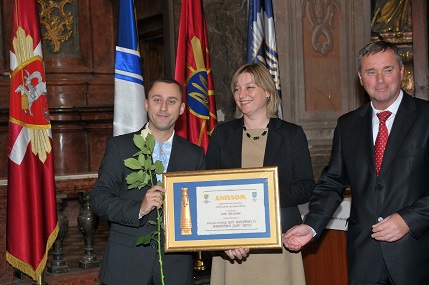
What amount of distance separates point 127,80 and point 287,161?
2203 mm

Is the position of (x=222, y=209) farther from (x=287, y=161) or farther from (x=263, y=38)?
(x=263, y=38)

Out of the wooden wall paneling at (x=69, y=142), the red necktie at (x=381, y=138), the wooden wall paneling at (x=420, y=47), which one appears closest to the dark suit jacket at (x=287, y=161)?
the red necktie at (x=381, y=138)

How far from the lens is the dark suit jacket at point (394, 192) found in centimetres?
342

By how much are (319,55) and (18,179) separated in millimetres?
3815

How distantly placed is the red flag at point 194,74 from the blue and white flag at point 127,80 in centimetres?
59

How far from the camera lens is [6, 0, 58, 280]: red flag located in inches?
199

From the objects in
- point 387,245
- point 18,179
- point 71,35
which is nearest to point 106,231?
point 71,35

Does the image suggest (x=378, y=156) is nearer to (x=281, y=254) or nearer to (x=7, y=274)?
(x=281, y=254)

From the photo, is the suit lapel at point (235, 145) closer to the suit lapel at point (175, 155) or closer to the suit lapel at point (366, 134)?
the suit lapel at point (175, 155)

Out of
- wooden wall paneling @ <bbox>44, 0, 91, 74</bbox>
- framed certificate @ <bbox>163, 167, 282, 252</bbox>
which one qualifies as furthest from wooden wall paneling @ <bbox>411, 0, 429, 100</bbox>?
framed certificate @ <bbox>163, 167, 282, 252</bbox>

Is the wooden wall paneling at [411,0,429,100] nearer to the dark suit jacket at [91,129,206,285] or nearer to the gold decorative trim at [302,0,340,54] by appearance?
the gold decorative trim at [302,0,340,54]

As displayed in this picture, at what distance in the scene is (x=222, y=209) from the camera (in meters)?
3.50

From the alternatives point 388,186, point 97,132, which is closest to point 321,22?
point 97,132

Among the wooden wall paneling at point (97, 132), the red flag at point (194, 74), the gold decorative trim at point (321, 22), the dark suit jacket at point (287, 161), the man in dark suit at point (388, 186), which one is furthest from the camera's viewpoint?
the wooden wall paneling at point (97, 132)
